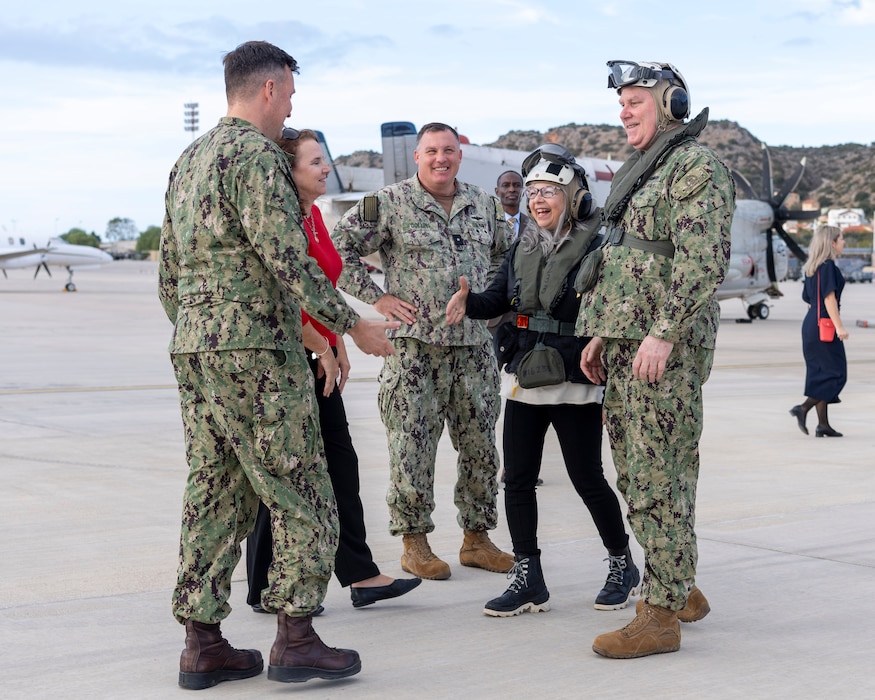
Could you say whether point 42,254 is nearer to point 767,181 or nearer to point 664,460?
point 767,181

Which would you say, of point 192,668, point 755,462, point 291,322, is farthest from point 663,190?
point 755,462

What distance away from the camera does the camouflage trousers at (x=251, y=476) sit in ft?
12.3

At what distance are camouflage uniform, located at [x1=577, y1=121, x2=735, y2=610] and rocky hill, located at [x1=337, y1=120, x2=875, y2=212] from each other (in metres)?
131

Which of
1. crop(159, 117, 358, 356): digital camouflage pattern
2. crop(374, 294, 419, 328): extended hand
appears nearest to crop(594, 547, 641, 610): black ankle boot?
crop(374, 294, 419, 328): extended hand

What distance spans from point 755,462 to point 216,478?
18.8 feet

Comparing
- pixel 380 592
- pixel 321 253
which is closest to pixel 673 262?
pixel 321 253

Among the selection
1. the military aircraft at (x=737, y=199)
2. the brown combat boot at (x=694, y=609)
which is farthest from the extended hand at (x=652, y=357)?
the military aircraft at (x=737, y=199)

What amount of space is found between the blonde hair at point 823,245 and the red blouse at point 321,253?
597 centimetres

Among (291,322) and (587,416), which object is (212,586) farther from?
(587,416)

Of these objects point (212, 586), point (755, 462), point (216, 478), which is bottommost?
point (755, 462)

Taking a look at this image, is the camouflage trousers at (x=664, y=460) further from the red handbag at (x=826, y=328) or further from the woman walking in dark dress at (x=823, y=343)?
the red handbag at (x=826, y=328)

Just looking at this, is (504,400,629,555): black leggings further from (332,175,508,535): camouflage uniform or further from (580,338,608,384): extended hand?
(332,175,508,535): camouflage uniform

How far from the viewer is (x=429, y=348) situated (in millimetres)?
5473

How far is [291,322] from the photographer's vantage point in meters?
3.87
